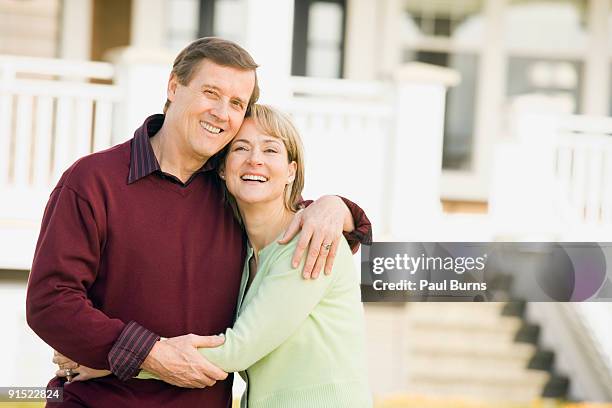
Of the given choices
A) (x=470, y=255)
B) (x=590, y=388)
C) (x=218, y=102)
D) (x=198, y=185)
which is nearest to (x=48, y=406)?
(x=198, y=185)

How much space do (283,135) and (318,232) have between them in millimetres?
314

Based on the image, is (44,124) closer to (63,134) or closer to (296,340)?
(63,134)

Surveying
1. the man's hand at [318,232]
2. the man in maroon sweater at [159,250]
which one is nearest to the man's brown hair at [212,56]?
the man in maroon sweater at [159,250]

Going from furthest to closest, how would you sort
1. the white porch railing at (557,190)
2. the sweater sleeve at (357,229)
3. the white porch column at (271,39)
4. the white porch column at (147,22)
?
the white porch column at (147,22) < the white porch railing at (557,190) < the white porch column at (271,39) < the sweater sleeve at (357,229)

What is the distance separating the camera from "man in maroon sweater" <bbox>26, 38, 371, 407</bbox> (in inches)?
98.3

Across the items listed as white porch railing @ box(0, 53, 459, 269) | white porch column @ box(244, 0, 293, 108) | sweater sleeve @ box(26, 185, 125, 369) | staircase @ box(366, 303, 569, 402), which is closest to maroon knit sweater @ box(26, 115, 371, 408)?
sweater sleeve @ box(26, 185, 125, 369)

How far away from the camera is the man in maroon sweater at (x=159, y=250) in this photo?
2498 millimetres

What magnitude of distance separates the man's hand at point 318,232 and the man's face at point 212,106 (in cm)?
31

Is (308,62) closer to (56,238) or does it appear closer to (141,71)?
(141,71)

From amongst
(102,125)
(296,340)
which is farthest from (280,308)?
(102,125)

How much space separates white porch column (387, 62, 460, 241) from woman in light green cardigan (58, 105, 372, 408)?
454 cm

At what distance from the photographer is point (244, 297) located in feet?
8.90

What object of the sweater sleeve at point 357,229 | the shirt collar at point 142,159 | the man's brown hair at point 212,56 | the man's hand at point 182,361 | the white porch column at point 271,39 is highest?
the white porch column at point 271,39

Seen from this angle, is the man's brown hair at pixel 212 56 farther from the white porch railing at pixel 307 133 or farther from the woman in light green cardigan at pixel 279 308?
the white porch railing at pixel 307 133
